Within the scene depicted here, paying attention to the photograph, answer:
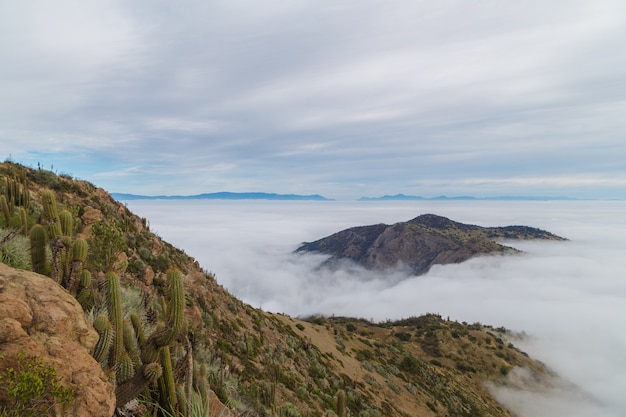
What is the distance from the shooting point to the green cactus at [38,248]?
7164 mm

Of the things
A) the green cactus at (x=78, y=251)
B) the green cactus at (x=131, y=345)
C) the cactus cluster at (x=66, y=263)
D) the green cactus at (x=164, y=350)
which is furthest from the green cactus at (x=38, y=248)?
the green cactus at (x=164, y=350)

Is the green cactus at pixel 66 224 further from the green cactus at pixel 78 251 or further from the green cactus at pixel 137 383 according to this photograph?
the green cactus at pixel 137 383

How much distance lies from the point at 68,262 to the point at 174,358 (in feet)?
10.4

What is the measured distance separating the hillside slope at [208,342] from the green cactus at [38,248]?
0.23 ft

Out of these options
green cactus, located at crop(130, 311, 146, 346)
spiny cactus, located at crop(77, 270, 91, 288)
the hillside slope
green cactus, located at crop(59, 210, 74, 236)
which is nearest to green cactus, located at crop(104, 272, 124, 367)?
the hillside slope

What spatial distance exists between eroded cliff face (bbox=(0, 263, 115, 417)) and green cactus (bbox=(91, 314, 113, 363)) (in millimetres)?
251

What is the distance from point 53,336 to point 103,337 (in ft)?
3.22

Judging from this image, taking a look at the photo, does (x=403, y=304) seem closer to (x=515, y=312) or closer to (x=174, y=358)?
(x=515, y=312)

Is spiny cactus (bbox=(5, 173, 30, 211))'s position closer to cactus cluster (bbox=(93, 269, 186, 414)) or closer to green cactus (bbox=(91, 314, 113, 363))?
cactus cluster (bbox=(93, 269, 186, 414))

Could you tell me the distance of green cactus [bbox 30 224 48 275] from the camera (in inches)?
282

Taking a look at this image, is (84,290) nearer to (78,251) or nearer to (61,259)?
(78,251)

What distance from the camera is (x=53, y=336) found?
4.36 m

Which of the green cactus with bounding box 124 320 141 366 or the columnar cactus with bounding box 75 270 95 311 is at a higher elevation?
the columnar cactus with bounding box 75 270 95 311

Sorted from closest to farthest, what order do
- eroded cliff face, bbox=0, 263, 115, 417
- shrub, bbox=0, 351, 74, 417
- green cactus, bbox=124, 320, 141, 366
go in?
shrub, bbox=0, 351, 74, 417 < eroded cliff face, bbox=0, 263, 115, 417 < green cactus, bbox=124, 320, 141, 366
